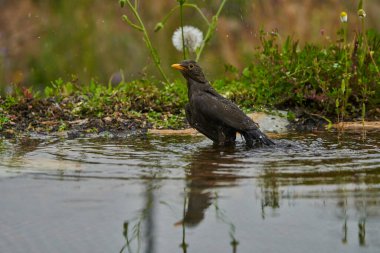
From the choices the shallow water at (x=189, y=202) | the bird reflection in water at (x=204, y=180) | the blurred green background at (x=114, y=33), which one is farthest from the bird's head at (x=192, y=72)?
the blurred green background at (x=114, y=33)

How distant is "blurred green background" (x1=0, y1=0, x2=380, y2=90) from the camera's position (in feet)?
29.3

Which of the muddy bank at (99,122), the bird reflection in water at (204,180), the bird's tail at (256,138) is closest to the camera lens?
the bird reflection in water at (204,180)

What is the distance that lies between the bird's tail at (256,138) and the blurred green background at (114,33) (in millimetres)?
3102

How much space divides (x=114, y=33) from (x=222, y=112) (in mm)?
4401

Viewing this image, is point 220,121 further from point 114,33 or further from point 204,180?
point 114,33

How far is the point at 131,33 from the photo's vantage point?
988 centimetres

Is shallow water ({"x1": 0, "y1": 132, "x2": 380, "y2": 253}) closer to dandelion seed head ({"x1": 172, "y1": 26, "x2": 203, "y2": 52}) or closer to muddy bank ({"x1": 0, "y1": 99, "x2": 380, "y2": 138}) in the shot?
muddy bank ({"x1": 0, "y1": 99, "x2": 380, "y2": 138})

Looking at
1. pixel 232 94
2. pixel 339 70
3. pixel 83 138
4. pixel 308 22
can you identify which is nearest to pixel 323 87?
pixel 339 70

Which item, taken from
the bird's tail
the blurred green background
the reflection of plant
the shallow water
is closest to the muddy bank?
the bird's tail

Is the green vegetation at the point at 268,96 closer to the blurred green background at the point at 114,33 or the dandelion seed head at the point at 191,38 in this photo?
the dandelion seed head at the point at 191,38

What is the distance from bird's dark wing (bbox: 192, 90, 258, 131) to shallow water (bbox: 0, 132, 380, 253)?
2.12 ft

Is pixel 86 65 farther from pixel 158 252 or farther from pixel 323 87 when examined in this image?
pixel 158 252

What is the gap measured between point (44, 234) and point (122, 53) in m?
6.42

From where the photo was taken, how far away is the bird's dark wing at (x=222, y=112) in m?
5.55
